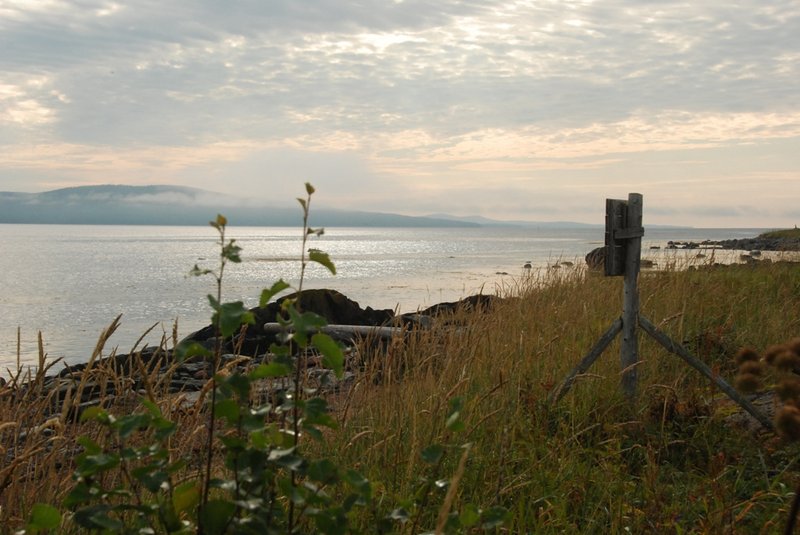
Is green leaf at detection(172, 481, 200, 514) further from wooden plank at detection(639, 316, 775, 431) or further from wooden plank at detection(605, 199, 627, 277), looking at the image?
wooden plank at detection(605, 199, 627, 277)

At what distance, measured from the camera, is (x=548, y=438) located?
543 centimetres

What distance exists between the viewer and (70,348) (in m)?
20.2

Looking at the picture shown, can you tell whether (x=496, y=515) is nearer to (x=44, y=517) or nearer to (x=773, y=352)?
(x=773, y=352)

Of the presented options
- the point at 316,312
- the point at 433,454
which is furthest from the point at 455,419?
the point at 316,312

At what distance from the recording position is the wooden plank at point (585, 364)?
597cm

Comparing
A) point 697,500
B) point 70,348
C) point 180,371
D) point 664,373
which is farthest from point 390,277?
point 697,500

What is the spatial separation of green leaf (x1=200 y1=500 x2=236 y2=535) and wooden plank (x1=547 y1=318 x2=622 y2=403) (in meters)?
4.09

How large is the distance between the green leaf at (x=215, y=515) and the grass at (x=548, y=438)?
844 mm

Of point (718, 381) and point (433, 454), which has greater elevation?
point (433, 454)

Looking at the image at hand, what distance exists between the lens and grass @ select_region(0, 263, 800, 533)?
12.3 feet

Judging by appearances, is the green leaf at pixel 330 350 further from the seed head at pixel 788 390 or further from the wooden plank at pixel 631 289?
the wooden plank at pixel 631 289

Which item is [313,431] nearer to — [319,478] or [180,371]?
[319,478]

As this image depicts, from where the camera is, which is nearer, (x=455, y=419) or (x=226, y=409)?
(x=226, y=409)

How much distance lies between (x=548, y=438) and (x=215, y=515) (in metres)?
3.86
